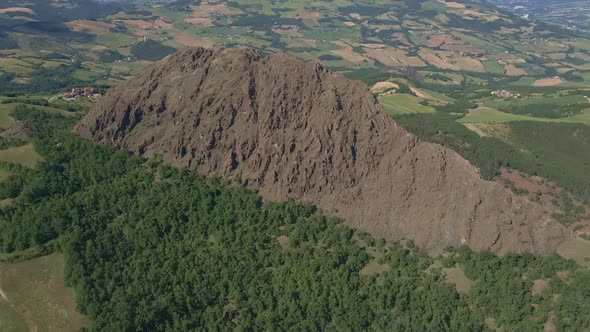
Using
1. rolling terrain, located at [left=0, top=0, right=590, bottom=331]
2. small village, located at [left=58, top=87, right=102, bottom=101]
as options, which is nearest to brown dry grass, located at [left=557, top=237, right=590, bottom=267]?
rolling terrain, located at [left=0, top=0, right=590, bottom=331]

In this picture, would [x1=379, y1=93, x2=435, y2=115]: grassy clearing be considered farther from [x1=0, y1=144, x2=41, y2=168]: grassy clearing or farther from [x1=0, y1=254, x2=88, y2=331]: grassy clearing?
[x1=0, y1=254, x2=88, y2=331]: grassy clearing

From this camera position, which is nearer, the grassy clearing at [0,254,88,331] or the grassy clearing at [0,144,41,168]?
the grassy clearing at [0,254,88,331]

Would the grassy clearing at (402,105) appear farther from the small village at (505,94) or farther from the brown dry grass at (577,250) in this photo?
the brown dry grass at (577,250)

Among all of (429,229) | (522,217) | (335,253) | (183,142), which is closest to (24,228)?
(183,142)

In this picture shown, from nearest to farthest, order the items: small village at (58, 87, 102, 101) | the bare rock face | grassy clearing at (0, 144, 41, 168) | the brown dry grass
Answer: the brown dry grass → the bare rock face → grassy clearing at (0, 144, 41, 168) → small village at (58, 87, 102, 101)

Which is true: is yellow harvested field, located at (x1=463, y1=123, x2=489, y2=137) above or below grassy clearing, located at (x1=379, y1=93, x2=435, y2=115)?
above

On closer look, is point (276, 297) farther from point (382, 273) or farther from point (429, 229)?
point (429, 229)
